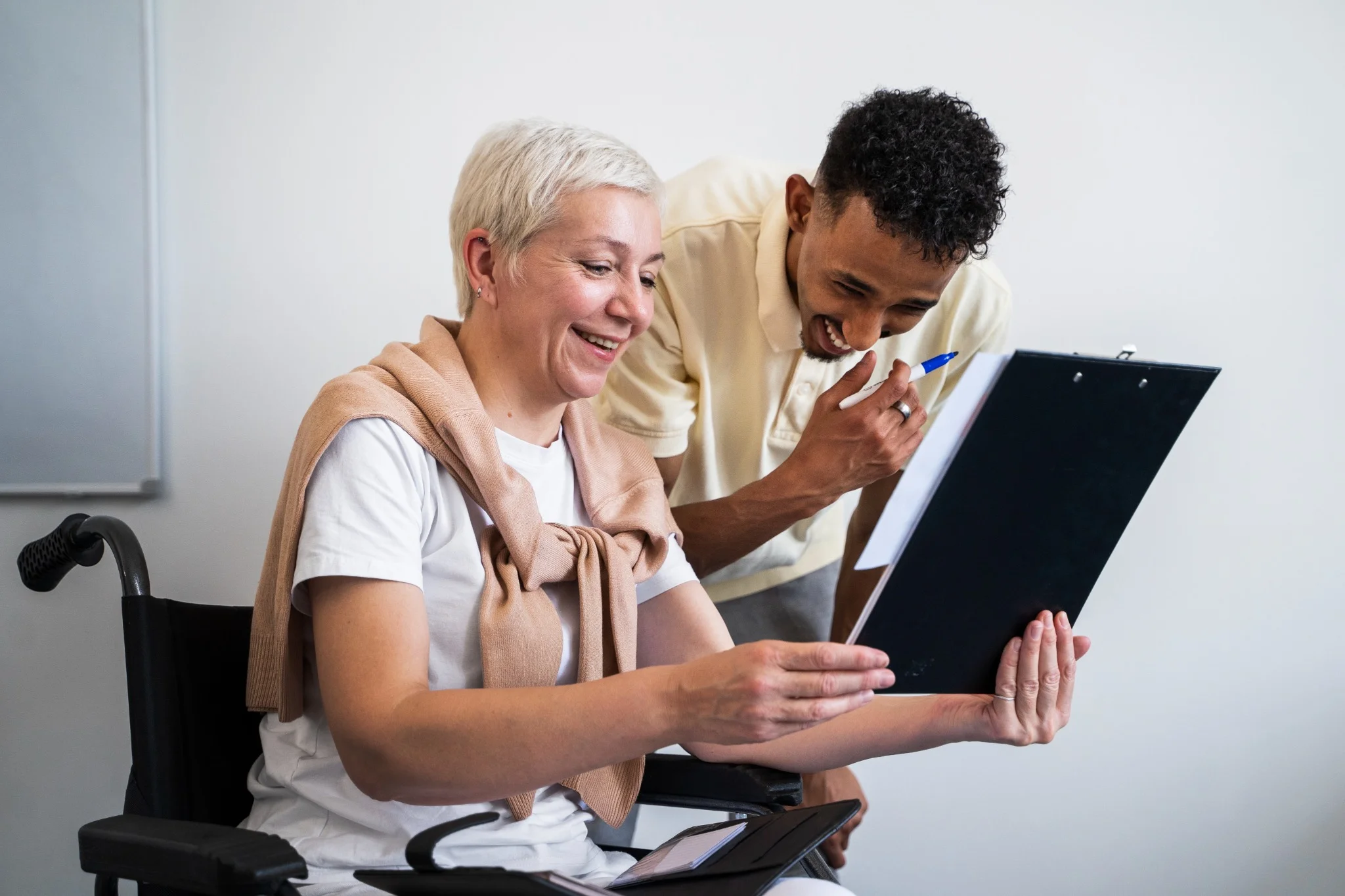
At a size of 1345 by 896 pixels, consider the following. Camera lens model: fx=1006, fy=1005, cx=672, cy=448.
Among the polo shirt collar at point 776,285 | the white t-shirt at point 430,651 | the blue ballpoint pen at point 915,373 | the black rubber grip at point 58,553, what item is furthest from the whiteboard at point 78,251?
the blue ballpoint pen at point 915,373

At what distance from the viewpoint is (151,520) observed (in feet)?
5.32

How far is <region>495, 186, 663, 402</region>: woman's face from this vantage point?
1.13m

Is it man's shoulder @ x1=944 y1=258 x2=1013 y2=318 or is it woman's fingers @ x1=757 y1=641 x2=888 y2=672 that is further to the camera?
man's shoulder @ x1=944 y1=258 x2=1013 y2=318

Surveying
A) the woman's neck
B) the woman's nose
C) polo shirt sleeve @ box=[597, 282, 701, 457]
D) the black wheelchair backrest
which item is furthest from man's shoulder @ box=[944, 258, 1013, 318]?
the black wheelchair backrest

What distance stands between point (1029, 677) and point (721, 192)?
0.86 m

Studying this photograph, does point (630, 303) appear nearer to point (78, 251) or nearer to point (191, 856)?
point (191, 856)

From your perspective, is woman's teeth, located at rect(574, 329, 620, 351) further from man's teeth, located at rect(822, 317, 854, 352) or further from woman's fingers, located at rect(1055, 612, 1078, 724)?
woman's fingers, located at rect(1055, 612, 1078, 724)

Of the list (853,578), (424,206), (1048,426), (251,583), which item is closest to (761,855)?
(1048,426)

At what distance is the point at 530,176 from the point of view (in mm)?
1124

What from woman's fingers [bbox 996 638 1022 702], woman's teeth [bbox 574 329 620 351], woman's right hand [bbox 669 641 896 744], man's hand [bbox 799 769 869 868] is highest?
woman's teeth [bbox 574 329 620 351]

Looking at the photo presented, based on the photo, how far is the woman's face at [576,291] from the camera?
1.13 meters

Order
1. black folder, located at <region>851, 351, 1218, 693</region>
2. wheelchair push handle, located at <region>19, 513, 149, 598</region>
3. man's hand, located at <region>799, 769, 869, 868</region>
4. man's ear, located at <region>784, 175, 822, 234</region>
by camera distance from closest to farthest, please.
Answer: black folder, located at <region>851, 351, 1218, 693</region>, wheelchair push handle, located at <region>19, 513, 149, 598</region>, man's ear, located at <region>784, 175, 822, 234</region>, man's hand, located at <region>799, 769, 869, 868</region>

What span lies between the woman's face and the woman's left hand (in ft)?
1.80

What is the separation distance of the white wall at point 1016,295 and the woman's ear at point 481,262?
1.94ft
